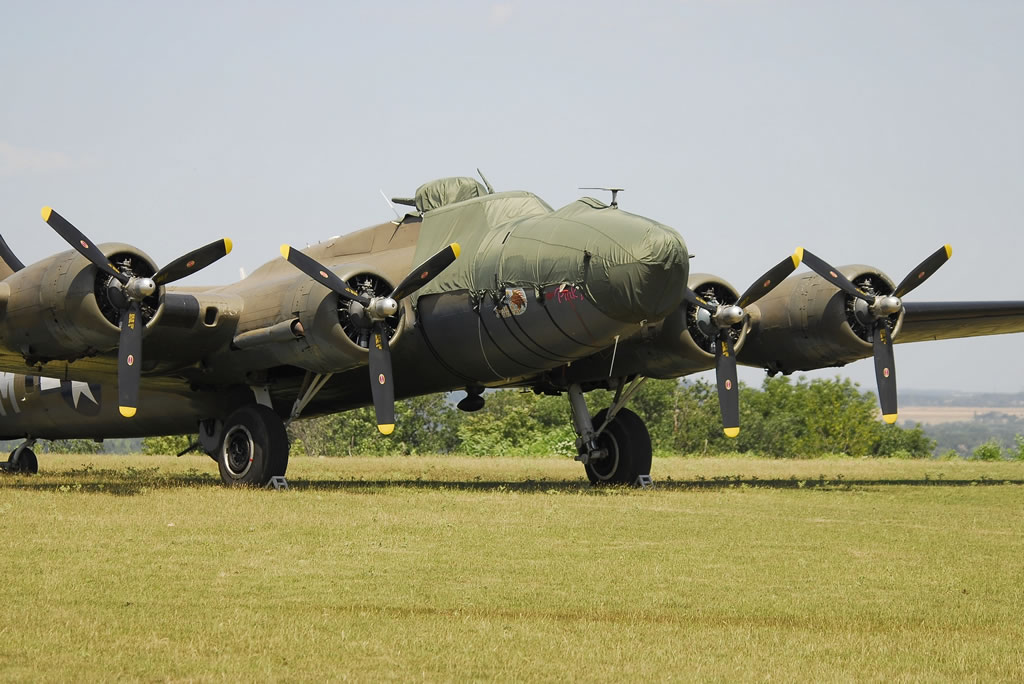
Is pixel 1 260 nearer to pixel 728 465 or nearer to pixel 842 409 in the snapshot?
pixel 728 465

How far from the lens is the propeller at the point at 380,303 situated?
58.1 feet

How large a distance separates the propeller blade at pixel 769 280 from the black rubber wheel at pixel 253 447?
7.94 meters

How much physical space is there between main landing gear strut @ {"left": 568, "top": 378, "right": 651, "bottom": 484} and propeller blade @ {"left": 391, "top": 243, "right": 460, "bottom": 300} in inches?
170

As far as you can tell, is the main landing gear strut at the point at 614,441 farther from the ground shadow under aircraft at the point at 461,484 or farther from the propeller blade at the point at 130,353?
the propeller blade at the point at 130,353

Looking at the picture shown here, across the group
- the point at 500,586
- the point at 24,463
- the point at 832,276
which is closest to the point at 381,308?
the point at 832,276

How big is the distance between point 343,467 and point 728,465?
407 inches

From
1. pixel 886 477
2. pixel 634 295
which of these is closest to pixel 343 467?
pixel 886 477

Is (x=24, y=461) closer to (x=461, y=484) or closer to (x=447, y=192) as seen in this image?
(x=461, y=484)

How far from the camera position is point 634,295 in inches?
650

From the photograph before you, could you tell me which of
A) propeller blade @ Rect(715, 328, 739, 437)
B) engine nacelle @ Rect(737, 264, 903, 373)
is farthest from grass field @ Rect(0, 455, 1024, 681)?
engine nacelle @ Rect(737, 264, 903, 373)

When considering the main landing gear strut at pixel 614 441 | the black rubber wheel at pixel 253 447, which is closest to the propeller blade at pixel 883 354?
the main landing gear strut at pixel 614 441

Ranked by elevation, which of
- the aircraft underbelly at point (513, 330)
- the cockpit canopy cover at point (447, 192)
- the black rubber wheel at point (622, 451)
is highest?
the cockpit canopy cover at point (447, 192)

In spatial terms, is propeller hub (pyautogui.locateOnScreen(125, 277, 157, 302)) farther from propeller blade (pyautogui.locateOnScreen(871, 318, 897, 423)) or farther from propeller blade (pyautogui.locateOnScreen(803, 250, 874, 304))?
propeller blade (pyautogui.locateOnScreen(871, 318, 897, 423))

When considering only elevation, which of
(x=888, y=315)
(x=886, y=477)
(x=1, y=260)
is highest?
(x=1, y=260)
